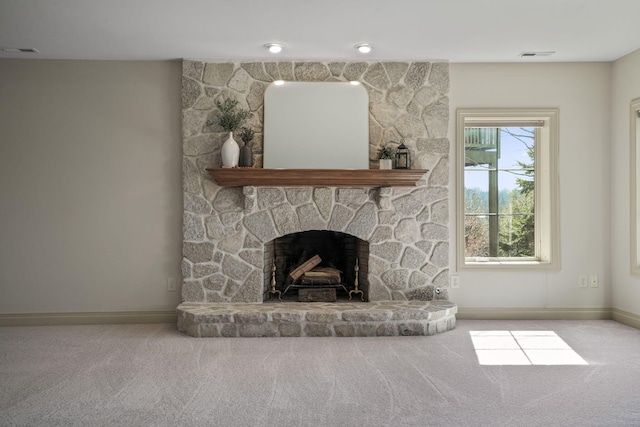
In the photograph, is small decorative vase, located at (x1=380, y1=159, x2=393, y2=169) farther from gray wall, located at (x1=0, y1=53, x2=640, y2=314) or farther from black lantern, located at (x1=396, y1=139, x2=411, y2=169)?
gray wall, located at (x1=0, y1=53, x2=640, y2=314)

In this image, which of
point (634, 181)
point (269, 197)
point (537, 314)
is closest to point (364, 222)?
point (269, 197)

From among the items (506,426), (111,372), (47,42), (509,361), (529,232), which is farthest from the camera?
(529,232)

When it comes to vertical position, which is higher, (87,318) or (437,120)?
(437,120)

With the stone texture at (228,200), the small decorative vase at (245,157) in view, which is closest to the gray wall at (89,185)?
the stone texture at (228,200)

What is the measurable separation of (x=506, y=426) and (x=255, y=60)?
3.64 meters

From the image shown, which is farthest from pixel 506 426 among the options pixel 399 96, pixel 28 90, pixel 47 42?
pixel 28 90

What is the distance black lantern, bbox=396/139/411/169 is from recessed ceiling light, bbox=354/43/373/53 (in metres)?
0.87

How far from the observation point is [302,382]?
3238mm

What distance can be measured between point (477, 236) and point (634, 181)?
140 centimetres

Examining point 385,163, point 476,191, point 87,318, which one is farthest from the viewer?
point 476,191

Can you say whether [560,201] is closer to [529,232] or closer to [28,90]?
[529,232]

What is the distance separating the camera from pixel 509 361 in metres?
3.68

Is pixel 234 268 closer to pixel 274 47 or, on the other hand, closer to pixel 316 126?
pixel 316 126

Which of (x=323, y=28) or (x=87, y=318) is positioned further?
(x=87, y=318)
